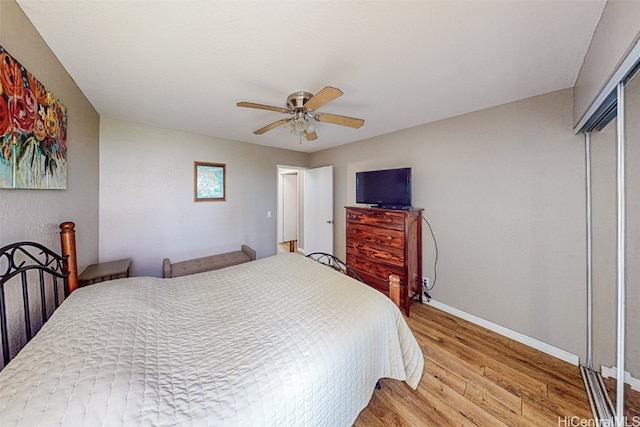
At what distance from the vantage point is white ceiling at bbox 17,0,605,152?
114cm

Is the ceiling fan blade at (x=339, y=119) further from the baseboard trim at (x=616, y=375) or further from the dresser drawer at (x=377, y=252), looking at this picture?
the baseboard trim at (x=616, y=375)

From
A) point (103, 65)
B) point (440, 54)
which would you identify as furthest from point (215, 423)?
point (103, 65)

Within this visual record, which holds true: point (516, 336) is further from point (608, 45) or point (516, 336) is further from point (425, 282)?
point (608, 45)

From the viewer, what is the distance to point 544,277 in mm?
2037

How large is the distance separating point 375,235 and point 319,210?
177cm

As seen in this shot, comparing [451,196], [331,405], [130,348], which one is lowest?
[331,405]

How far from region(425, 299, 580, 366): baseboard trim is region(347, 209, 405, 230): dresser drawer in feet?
3.82

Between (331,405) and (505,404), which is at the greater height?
(331,405)

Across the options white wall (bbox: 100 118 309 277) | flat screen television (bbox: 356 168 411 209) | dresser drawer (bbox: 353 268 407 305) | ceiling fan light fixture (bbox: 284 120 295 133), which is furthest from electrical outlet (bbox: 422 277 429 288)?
white wall (bbox: 100 118 309 277)

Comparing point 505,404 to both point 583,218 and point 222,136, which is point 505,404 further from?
point 222,136

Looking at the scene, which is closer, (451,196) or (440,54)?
(440,54)

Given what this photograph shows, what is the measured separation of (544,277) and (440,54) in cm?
217

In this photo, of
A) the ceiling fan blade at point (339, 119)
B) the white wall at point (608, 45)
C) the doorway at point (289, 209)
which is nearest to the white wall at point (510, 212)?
the white wall at point (608, 45)

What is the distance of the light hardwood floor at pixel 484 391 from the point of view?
1.42 metres
